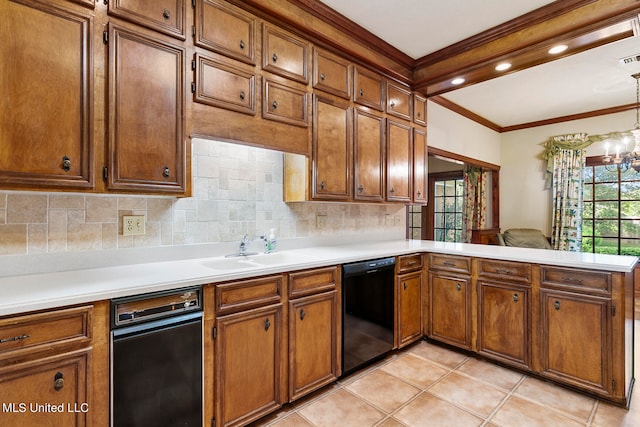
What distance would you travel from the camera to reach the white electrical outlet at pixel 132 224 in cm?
182

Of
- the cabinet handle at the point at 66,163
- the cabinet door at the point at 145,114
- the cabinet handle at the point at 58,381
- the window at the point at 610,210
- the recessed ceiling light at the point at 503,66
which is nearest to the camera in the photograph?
the cabinet handle at the point at 58,381

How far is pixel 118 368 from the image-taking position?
1.31m

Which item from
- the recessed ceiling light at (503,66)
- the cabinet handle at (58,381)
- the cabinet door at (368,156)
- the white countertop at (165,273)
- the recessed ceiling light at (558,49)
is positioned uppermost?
the recessed ceiling light at (503,66)

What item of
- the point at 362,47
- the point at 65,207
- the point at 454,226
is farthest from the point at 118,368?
the point at 454,226

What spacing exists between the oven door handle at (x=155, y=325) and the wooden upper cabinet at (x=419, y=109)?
2.85 meters

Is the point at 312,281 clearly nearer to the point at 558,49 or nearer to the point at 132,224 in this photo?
the point at 132,224

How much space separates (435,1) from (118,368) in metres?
2.94

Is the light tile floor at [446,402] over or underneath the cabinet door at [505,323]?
underneath

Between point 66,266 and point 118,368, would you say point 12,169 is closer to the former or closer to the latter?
point 66,266

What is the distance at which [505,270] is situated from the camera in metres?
2.47

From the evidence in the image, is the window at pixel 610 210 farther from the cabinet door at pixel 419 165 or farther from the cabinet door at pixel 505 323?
the cabinet door at pixel 505 323

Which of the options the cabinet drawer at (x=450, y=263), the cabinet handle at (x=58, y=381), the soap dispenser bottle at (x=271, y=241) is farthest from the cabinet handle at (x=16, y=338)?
the cabinet drawer at (x=450, y=263)

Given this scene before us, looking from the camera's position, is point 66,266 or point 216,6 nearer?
point 66,266

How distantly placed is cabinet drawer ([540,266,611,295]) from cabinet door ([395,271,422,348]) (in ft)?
3.17
